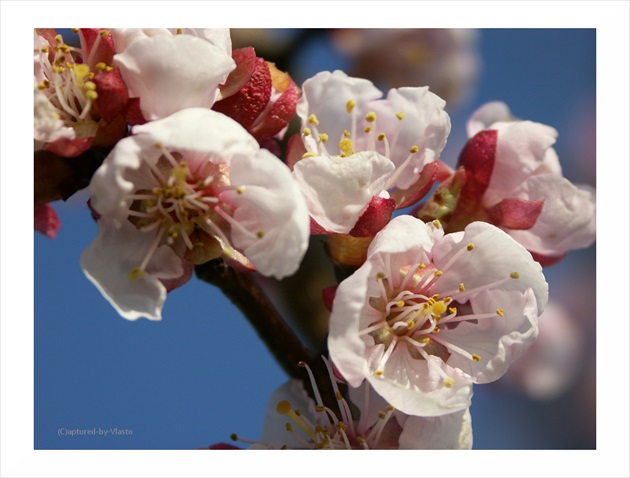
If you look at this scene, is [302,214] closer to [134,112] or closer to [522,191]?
[134,112]

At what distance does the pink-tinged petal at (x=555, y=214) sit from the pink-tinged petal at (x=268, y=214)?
1.23 ft

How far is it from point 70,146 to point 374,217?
1.01 ft

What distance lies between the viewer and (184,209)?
0.81 meters

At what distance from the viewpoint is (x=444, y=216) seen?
97 cm

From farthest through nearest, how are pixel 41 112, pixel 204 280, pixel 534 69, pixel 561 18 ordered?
pixel 534 69
pixel 561 18
pixel 204 280
pixel 41 112

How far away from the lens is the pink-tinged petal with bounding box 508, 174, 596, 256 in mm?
1022

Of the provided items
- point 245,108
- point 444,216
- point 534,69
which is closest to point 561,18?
point 534,69

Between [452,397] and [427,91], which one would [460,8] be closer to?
[427,91]

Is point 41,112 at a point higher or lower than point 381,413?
higher

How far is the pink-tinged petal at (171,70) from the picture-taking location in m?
0.79

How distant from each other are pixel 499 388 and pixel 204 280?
1.67 feet

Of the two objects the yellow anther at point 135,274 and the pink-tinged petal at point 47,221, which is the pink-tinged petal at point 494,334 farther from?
the pink-tinged petal at point 47,221

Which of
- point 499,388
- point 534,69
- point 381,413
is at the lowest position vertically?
point 499,388

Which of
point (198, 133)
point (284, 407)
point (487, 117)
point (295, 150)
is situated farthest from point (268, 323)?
point (487, 117)
